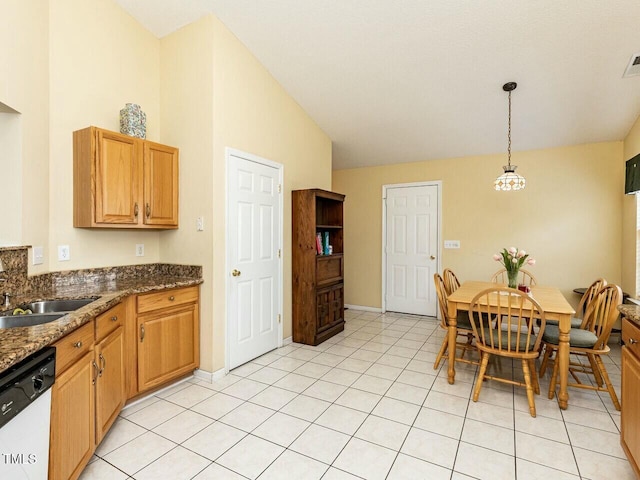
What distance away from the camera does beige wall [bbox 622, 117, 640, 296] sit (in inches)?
142

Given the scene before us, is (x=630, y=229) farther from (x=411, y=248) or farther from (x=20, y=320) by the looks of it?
(x=20, y=320)

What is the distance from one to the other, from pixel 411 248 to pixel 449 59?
9.37 ft

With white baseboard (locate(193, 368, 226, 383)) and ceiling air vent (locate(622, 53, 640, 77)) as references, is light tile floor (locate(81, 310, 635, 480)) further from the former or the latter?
ceiling air vent (locate(622, 53, 640, 77))

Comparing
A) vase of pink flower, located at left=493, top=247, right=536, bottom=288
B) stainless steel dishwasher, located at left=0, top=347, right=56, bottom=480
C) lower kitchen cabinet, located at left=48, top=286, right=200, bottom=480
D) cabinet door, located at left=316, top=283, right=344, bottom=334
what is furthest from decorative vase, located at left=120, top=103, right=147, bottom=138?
vase of pink flower, located at left=493, top=247, right=536, bottom=288

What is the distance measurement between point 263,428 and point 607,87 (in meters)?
4.26

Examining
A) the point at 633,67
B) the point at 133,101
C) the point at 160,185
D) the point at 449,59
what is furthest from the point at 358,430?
the point at 633,67

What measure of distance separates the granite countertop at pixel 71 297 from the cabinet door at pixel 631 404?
2580 millimetres

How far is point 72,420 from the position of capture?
1562 millimetres

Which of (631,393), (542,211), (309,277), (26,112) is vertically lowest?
(631,393)

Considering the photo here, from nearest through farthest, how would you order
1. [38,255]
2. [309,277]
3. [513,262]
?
[38,255]
[513,262]
[309,277]

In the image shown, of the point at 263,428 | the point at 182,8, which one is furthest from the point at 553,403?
the point at 182,8

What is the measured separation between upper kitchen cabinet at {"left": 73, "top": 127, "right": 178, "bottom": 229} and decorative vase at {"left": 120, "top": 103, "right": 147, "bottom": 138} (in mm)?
113

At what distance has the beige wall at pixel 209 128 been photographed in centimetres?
291

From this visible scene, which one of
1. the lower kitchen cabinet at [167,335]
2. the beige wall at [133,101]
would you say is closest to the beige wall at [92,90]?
the beige wall at [133,101]
